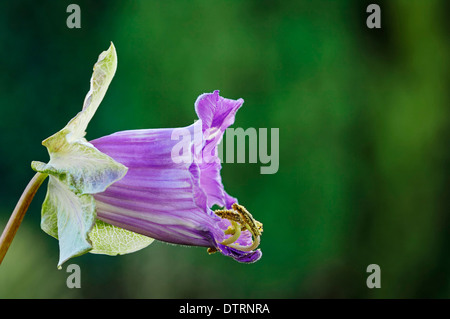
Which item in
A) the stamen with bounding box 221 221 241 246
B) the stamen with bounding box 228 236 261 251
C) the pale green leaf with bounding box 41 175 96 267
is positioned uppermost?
the pale green leaf with bounding box 41 175 96 267

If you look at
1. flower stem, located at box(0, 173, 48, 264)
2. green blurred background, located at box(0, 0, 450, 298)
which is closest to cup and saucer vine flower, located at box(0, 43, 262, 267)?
flower stem, located at box(0, 173, 48, 264)

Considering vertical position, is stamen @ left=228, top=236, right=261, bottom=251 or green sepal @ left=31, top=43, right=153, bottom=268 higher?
green sepal @ left=31, top=43, right=153, bottom=268

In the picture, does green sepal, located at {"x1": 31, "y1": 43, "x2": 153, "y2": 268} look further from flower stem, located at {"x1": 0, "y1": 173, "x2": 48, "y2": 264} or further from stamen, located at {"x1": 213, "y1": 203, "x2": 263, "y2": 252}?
stamen, located at {"x1": 213, "y1": 203, "x2": 263, "y2": 252}

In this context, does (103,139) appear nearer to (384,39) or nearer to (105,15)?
(105,15)

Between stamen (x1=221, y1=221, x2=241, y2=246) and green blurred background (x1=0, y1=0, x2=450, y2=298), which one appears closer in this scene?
stamen (x1=221, y1=221, x2=241, y2=246)

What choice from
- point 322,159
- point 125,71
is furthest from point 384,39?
point 125,71

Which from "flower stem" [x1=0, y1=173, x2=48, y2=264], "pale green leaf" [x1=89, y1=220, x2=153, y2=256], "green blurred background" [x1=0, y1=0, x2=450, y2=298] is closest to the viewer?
"flower stem" [x1=0, y1=173, x2=48, y2=264]

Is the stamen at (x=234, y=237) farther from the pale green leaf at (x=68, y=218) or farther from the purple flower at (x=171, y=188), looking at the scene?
the pale green leaf at (x=68, y=218)
